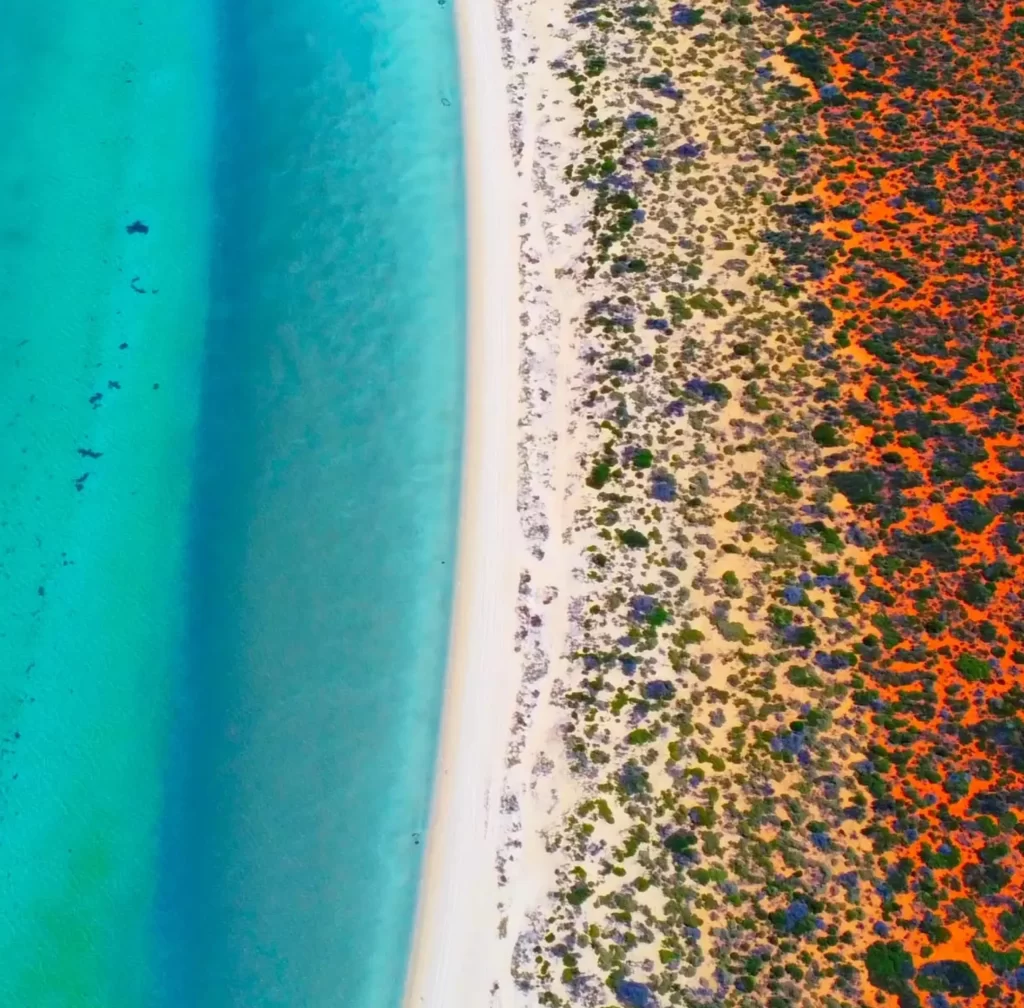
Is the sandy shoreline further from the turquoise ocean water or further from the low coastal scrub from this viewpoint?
the low coastal scrub

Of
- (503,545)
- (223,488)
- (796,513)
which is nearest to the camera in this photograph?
(796,513)

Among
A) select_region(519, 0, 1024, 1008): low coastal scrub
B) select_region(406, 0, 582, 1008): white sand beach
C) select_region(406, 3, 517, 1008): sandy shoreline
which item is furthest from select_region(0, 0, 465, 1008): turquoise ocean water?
select_region(519, 0, 1024, 1008): low coastal scrub

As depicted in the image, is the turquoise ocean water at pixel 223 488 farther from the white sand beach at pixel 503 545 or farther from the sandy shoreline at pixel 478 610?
the white sand beach at pixel 503 545

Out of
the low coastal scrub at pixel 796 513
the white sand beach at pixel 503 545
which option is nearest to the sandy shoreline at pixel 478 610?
the white sand beach at pixel 503 545

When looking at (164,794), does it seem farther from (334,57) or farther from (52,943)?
(334,57)

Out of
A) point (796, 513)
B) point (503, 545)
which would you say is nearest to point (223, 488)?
point (503, 545)

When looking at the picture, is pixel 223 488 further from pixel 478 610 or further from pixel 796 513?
pixel 796 513
